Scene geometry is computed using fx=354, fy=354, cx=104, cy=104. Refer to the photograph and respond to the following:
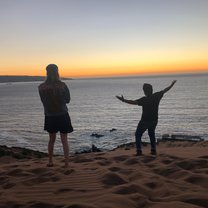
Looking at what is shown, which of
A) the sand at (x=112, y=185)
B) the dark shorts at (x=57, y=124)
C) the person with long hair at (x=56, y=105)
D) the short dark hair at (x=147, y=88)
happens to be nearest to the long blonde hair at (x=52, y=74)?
the person with long hair at (x=56, y=105)

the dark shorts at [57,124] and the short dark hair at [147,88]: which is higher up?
the short dark hair at [147,88]

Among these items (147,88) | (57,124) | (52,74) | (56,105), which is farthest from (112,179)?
(147,88)

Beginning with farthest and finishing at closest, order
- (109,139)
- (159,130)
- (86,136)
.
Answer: (159,130) → (86,136) → (109,139)

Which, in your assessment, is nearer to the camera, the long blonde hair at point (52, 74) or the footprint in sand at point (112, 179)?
the footprint in sand at point (112, 179)

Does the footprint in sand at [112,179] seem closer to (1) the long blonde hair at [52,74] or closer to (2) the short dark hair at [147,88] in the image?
(1) the long blonde hair at [52,74]

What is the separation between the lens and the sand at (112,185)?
4504 mm

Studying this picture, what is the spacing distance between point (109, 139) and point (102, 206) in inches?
1230

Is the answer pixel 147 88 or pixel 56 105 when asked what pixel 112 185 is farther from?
pixel 147 88

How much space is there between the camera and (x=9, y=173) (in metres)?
6.60

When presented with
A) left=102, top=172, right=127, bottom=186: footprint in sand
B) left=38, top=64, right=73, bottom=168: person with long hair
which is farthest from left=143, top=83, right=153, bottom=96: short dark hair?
left=102, top=172, right=127, bottom=186: footprint in sand

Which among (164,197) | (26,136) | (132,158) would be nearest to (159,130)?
(26,136)

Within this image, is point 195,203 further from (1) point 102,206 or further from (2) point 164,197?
(1) point 102,206

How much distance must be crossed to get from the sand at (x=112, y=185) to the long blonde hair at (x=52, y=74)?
1751 millimetres

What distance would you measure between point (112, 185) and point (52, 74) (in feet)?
9.21
